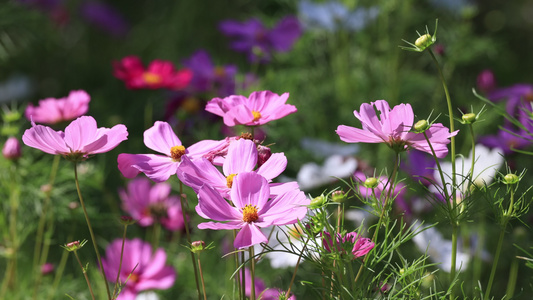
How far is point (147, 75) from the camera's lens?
3.48ft

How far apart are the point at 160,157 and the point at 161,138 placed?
0.07 feet

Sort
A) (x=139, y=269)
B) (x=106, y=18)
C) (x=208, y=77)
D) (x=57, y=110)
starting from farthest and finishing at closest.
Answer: (x=106, y=18)
(x=208, y=77)
(x=139, y=269)
(x=57, y=110)

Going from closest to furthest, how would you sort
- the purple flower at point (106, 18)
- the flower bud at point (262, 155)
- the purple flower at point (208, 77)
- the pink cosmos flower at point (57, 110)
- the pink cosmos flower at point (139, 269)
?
1. the flower bud at point (262, 155)
2. the pink cosmos flower at point (57, 110)
3. the pink cosmos flower at point (139, 269)
4. the purple flower at point (208, 77)
5. the purple flower at point (106, 18)

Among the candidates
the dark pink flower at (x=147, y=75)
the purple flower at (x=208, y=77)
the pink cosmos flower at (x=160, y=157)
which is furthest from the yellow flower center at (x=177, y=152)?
the purple flower at (x=208, y=77)

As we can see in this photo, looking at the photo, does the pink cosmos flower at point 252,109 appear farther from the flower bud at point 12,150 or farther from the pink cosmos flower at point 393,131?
the flower bud at point 12,150

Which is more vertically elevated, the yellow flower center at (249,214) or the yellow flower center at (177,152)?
the yellow flower center at (177,152)

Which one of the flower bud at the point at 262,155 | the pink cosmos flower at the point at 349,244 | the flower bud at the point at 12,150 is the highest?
the flower bud at the point at 262,155

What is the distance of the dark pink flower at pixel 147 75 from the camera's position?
1.00m

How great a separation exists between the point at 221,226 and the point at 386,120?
5.7 inches

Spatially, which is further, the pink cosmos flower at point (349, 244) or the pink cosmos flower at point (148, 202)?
the pink cosmos flower at point (148, 202)

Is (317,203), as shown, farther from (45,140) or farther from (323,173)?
(323,173)

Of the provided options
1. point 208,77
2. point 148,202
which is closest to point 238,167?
point 148,202

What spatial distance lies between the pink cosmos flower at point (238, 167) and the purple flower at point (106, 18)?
2286 millimetres

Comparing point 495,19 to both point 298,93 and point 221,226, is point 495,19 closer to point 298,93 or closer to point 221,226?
point 298,93
